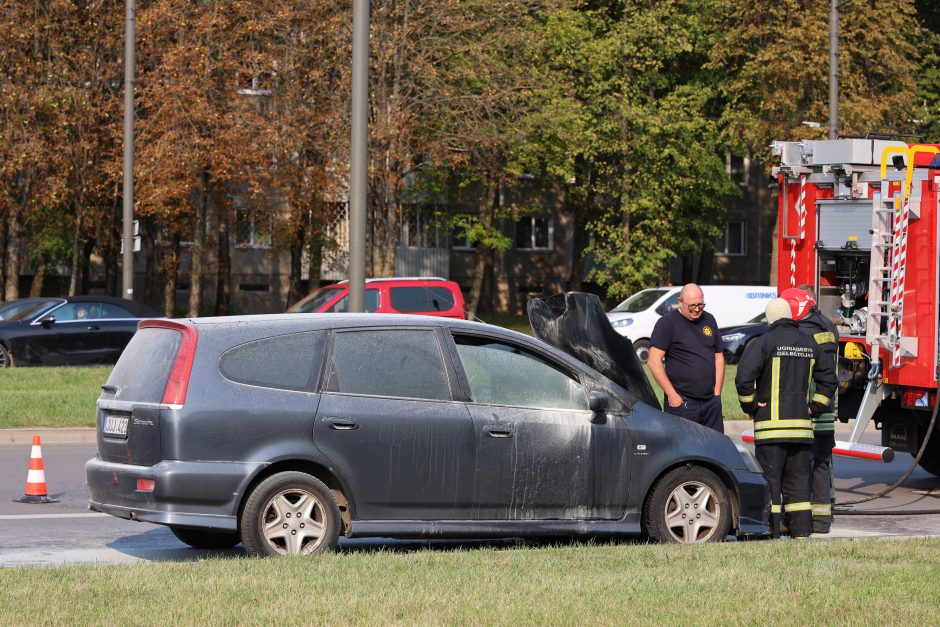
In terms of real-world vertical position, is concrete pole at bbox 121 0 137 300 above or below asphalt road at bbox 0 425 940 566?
above

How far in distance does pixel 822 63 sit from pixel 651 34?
498cm

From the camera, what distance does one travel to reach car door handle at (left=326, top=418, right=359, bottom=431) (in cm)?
874

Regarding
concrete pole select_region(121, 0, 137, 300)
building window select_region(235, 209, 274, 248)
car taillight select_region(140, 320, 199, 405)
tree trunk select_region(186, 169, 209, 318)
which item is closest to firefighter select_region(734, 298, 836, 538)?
car taillight select_region(140, 320, 199, 405)

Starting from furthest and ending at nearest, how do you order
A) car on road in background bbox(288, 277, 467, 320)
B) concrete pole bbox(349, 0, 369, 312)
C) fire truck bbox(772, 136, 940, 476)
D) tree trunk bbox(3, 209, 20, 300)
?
tree trunk bbox(3, 209, 20, 300)
car on road in background bbox(288, 277, 467, 320)
concrete pole bbox(349, 0, 369, 312)
fire truck bbox(772, 136, 940, 476)

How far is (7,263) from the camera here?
4006 centimetres

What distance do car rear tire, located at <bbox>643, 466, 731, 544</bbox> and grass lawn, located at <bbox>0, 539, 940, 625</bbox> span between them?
0.74 metres

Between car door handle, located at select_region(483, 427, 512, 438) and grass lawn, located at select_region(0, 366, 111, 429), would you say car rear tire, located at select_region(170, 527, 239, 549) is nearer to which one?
car door handle, located at select_region(483, 427, 512, 438)

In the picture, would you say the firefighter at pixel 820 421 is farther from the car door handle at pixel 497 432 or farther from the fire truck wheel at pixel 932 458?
the fire truck wheel at pixel 932 458

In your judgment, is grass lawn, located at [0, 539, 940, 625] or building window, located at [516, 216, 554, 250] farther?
building window, located at [516, 216, 554, 250]

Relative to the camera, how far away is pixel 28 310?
2530cm

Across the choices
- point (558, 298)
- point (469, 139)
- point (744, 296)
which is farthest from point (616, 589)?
point (469, 139)

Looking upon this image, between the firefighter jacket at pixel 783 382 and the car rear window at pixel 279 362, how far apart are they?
306cm

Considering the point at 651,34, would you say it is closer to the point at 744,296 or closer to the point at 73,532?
the point at 744,296

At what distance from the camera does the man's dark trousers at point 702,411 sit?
1068 cm
